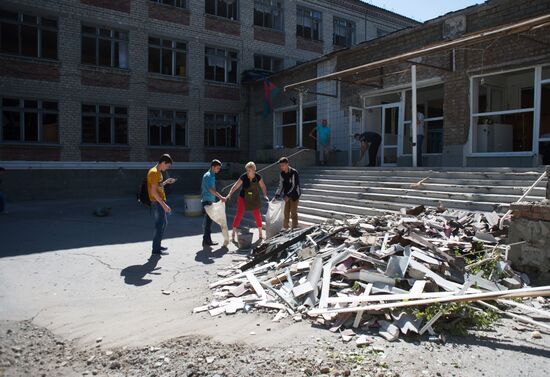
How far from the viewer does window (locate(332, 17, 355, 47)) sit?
85.9 ft

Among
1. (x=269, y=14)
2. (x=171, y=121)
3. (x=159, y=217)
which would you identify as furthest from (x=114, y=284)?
(x=269, y=14)

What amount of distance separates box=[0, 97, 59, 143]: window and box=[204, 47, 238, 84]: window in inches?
288

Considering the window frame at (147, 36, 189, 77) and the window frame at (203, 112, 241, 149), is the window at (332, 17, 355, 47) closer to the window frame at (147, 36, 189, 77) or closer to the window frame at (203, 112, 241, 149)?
the window frame at (203, 112, 241, 149)

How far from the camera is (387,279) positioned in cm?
486

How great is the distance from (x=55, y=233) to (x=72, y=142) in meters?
8.72

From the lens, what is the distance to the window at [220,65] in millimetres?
21172

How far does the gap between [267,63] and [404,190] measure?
15.0 metres

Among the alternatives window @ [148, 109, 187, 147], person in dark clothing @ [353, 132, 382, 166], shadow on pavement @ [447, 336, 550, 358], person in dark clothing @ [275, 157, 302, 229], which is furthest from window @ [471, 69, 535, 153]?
window @ [148, 109, 187, 147]

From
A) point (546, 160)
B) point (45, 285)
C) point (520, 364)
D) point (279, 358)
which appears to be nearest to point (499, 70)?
point (546, 160)

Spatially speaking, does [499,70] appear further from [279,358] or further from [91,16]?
[91,16]

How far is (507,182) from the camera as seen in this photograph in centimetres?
920

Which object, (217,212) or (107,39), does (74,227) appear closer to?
(217,212)

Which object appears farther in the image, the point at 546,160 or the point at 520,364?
the point at 546,160

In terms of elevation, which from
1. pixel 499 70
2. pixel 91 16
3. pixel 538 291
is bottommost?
pixel 538 291
